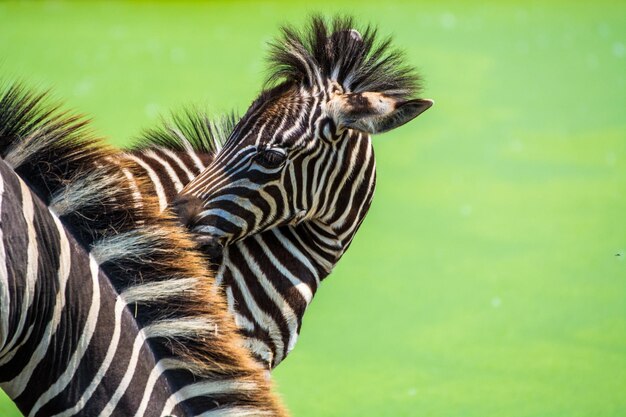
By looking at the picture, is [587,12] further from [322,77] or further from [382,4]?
[322,77]

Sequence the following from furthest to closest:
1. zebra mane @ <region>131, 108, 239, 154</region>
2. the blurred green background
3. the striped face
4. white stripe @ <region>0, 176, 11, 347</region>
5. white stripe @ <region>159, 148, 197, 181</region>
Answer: the blurred green background → zebra mane @ <region>131, 108, 239, 154</region> → white stripe @ <region>159, 148, 197, 181</region> → the striped face → white stripe @ <region>0, 176, 11, 347</region>

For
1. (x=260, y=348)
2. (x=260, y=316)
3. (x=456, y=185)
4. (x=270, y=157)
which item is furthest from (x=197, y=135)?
(x=456, y=185)

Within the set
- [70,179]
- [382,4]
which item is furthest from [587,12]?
[70,179]

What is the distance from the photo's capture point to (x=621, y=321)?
7.80 m

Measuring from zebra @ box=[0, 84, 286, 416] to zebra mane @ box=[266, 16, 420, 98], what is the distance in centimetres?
195

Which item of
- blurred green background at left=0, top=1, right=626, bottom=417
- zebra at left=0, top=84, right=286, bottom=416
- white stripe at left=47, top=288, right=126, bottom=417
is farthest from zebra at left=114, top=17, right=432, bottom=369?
blurred green background at left=0, top=1, right=626, bottom=417

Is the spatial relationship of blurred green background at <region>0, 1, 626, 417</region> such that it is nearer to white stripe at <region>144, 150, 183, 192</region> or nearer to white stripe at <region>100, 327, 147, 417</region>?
white stripe at <region>144, 150, 183, 192</region>

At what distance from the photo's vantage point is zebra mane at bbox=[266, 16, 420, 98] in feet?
15.8

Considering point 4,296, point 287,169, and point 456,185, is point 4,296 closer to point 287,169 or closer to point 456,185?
point 287,169

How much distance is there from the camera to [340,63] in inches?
191

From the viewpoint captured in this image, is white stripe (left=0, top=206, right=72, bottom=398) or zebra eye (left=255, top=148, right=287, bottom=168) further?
zebra eye (left=255, top=148, right=287, bottom=168)

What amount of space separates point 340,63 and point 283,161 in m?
0.60

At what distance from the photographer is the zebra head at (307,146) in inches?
176

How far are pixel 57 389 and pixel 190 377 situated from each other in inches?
13.9
